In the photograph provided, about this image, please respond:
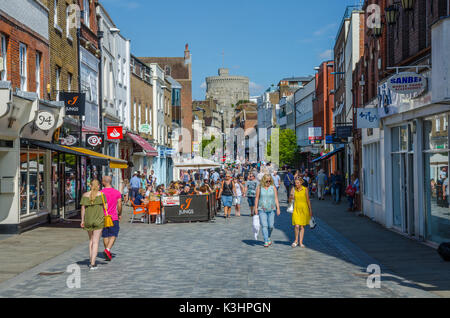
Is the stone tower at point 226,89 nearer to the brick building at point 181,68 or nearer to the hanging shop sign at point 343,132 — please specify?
the brick building at point 181,68

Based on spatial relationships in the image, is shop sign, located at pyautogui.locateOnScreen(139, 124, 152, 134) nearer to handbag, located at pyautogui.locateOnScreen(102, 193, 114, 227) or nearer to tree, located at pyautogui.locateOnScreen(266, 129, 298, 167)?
handbag, located at pyautogui.locateOnScreen(102, 193, 114, 227)

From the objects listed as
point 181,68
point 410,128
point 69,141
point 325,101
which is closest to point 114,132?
point 69,141

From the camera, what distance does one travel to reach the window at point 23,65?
19.1m

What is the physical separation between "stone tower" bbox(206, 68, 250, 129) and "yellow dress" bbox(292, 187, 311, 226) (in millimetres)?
160337

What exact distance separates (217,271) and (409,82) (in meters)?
6.48

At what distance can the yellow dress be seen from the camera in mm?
15164

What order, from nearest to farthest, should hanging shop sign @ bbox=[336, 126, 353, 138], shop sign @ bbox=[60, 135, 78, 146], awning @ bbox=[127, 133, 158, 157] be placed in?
shop sign @ bbox=[60, 135, 78, 146] < hanging shop sign @ bbox=[336, 126, 353, 138] < awning @ bbox=[127, 133, 158, 157]

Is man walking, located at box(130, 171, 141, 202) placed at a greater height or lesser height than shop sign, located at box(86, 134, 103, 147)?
lesser

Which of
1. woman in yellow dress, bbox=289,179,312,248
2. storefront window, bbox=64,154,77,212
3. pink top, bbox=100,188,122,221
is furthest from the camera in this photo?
storefront window, bbox=64,154,77,212

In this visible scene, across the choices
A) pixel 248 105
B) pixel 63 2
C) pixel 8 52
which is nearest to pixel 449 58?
pixel 8 52

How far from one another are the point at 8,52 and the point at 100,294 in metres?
10.9

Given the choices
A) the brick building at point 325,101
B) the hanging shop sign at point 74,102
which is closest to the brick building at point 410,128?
the hanging shop sign at point 74,102

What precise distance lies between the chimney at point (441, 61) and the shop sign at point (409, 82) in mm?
2696

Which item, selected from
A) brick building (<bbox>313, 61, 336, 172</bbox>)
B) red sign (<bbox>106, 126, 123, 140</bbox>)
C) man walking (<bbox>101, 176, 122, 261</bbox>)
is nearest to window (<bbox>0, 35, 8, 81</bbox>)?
man walking (<bbox>101, 176, 122, 261</bbox>)
